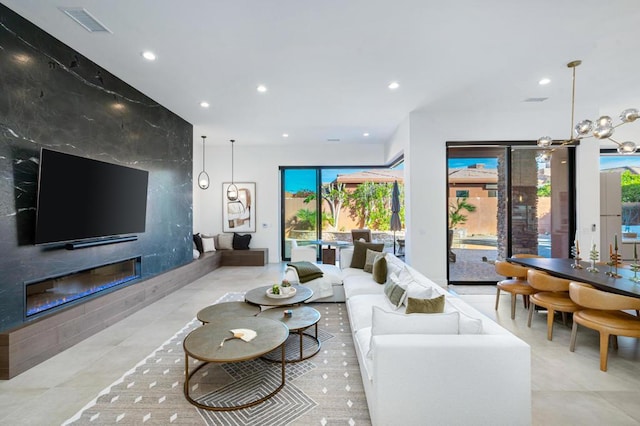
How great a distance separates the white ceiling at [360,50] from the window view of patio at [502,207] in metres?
1.03

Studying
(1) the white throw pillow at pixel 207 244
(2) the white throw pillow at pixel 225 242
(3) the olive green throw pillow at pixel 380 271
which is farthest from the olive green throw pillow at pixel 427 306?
(2) the white throw pillow at pixel 225 242

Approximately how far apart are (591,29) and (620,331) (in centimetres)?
293

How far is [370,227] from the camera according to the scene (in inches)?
329

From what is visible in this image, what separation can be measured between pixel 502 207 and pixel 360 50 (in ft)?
14.2

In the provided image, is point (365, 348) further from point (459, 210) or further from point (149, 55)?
point (459, 210)

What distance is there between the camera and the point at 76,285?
3.50 m

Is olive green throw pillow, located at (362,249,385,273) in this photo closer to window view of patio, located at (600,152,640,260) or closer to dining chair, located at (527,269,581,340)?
dining chair, located at (527,269,581,340)

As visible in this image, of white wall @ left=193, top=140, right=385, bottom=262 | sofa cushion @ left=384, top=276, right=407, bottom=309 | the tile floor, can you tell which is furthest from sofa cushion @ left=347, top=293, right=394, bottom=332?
white wall @ left=193, top=140, right=385, bottom=262

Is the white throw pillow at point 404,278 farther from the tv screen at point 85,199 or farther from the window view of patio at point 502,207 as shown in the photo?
the tv screen at point 85,199

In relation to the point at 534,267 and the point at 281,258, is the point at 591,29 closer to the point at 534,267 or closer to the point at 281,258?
the point at 534,267

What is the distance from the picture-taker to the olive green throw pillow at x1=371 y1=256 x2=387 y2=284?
13.4 ft

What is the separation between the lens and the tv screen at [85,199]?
2973 millimetres

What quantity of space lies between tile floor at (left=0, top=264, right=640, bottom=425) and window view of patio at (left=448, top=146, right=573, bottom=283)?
195cm

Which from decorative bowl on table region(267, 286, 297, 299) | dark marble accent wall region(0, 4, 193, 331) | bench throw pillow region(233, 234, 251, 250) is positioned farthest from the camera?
bench throw pillow region(233, 234, 251, 250)
